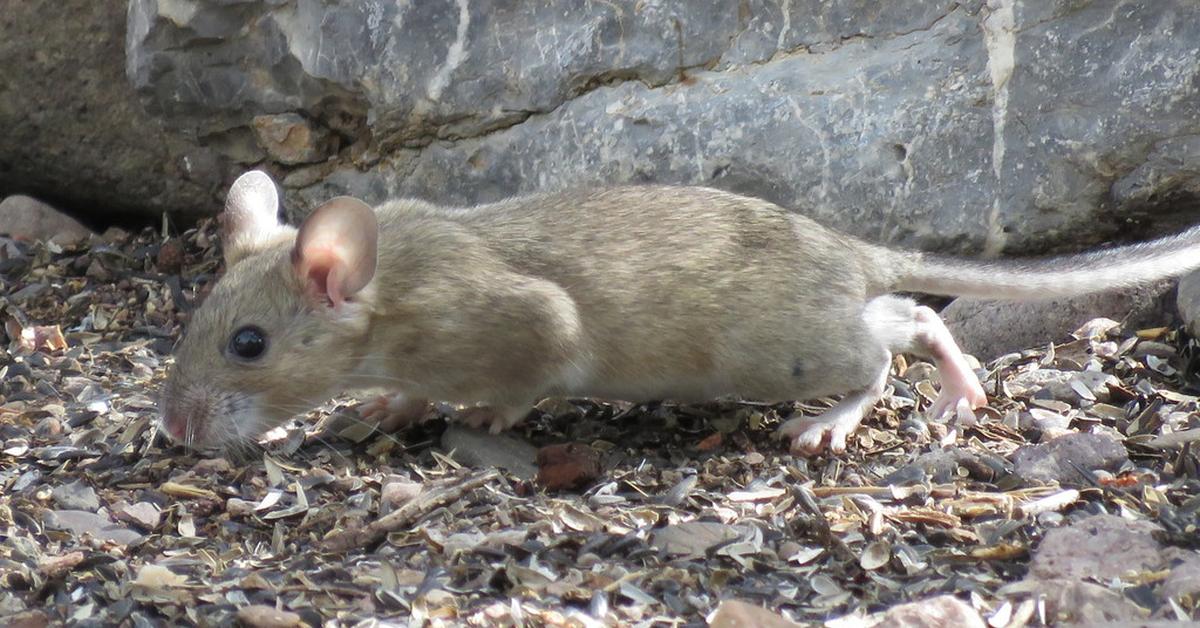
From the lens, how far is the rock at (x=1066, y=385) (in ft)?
18.0

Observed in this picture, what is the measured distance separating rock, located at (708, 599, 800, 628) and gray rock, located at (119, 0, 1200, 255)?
10.3 feet

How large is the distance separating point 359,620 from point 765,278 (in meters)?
2.30

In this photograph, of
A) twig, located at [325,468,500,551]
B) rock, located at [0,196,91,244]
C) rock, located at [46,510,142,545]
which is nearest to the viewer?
twig, located at [325,468,500,551]

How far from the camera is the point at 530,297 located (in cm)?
514

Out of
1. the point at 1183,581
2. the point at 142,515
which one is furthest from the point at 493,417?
the point at 1183,581

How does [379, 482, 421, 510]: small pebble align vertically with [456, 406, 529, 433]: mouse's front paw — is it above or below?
above

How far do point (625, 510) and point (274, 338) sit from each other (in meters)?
1.36

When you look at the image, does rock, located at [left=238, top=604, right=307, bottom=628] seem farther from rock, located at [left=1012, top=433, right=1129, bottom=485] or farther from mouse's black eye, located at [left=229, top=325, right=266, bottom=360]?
rock, located at [left=1012, top=433, right=1129, bottom=485]

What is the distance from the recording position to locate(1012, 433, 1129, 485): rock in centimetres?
462

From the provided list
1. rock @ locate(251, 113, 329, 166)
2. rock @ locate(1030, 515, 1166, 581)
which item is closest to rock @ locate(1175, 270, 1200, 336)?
rock @ locate(1030, 515, 1166, 581)

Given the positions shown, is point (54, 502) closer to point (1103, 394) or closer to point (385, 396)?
point (385, 396)

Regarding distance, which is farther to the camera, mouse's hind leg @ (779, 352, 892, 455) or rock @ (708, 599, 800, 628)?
mouse's hind leg @ (779, 352, 892, 455)

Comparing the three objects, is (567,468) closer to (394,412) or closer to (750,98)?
(394,412)

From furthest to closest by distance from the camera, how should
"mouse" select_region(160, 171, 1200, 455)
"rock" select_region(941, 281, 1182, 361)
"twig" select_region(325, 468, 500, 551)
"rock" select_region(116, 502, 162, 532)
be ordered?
"rock" select_region(941, 281, 1182, 361)
"mouse" select_region(160, 171, 1200, 455)
"rock" select_region(116, 502, 162, 532)
"twig" select_region(325, 468, 500, 551)
